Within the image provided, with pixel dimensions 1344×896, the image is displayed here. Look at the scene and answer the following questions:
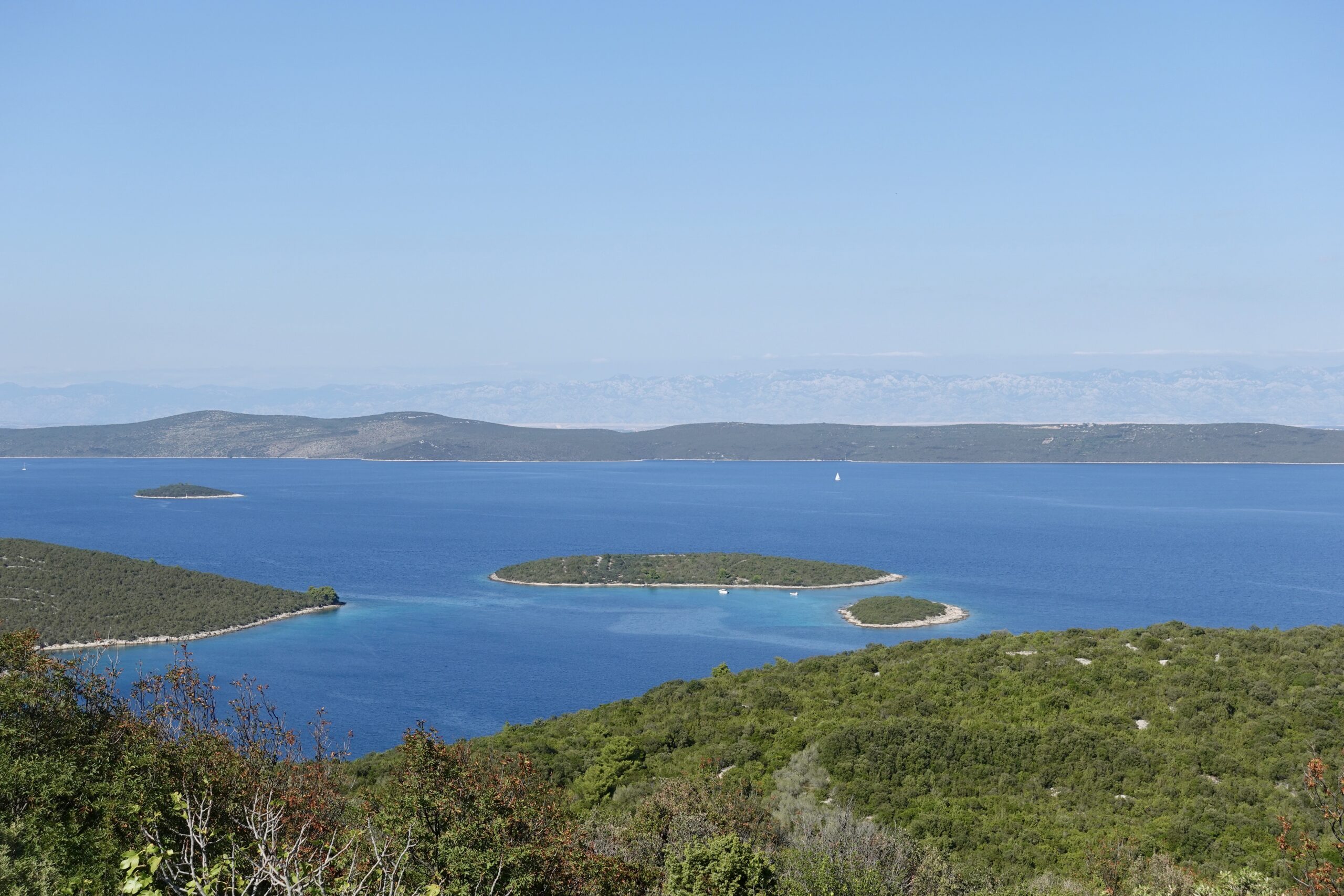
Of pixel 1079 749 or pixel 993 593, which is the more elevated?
pixel 1079 749

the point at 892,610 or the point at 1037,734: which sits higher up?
the point at 1037,734

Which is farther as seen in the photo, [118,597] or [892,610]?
[892,610]

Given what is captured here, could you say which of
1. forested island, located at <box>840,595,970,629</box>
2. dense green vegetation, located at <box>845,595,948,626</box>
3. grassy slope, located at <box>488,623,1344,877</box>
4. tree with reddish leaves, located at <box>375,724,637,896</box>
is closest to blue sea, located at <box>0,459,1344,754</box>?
forested island, located at <box>840,595,970,629</box>

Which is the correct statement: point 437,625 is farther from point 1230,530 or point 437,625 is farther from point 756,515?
point 1230,530

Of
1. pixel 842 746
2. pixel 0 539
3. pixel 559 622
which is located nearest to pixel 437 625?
pixel 559 622

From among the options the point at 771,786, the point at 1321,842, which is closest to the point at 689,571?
the point at 771,786

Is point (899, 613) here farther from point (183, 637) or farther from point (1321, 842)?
point (1321, 842)
